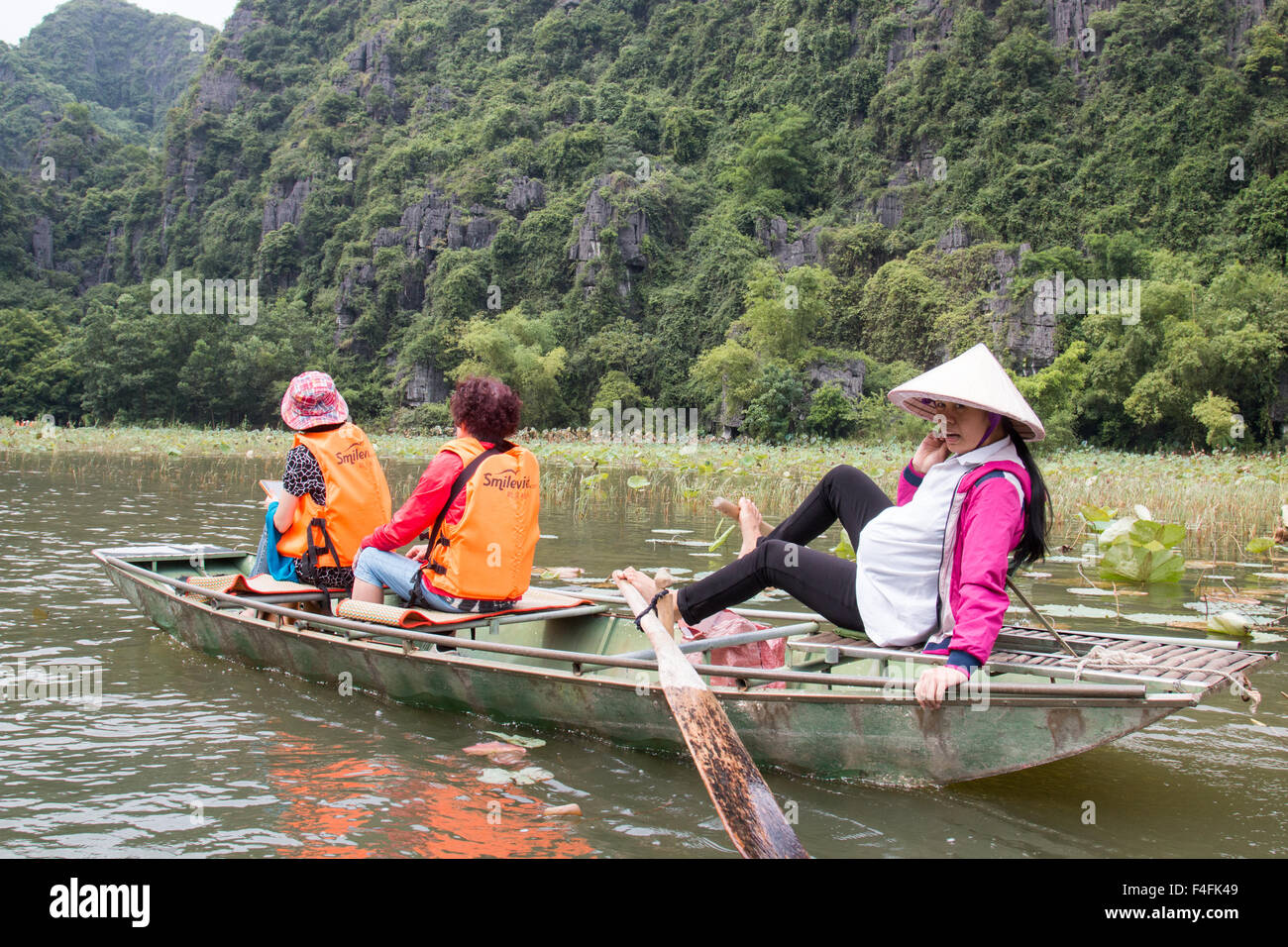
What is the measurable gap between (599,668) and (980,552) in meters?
1.63

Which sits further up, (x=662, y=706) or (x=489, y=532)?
(x=489, y=532)

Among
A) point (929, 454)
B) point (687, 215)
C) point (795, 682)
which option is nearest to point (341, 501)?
point (795, 682)

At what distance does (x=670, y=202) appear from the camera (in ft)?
178

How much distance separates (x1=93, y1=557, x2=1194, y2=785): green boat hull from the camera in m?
2.93

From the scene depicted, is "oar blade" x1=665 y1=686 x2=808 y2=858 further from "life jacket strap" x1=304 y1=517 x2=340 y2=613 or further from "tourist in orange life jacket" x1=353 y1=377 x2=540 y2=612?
"life jacket strap" x1=304 y1=517 x2=340 y2=613

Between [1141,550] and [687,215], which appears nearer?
[1141,550]

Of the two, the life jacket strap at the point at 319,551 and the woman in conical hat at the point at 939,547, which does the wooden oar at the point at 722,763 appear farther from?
the life jacket strap at the point at 319,551

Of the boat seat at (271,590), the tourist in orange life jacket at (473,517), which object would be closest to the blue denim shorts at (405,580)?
the tourist in orange life jacket at (473,517)

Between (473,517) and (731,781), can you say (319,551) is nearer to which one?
(473,517)

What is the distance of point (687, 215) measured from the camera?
55.5 metres

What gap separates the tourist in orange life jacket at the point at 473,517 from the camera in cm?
409

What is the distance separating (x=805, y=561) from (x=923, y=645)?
506mm

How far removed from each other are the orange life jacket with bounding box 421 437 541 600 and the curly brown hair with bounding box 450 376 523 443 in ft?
0.23

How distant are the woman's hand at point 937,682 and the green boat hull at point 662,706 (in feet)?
0.46
